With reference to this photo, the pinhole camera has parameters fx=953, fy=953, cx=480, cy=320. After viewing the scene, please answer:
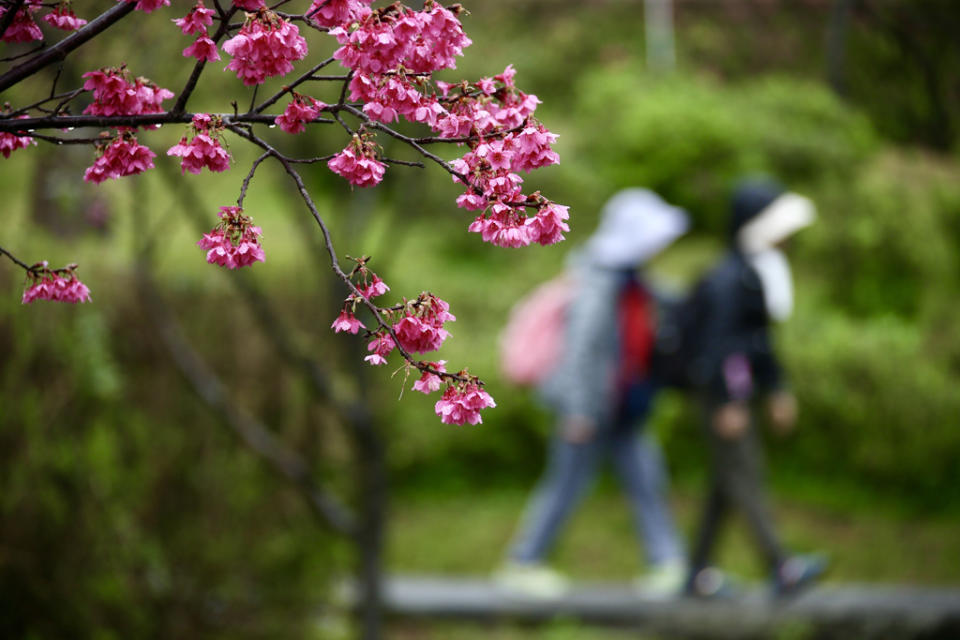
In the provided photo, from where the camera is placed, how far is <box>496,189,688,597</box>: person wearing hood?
13.4 ft

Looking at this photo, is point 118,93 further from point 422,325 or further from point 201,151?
point 422,325

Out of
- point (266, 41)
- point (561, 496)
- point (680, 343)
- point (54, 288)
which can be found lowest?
point (54, 288)

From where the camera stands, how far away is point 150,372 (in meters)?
3.24

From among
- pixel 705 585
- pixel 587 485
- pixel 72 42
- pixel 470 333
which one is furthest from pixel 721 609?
pixel 72 42

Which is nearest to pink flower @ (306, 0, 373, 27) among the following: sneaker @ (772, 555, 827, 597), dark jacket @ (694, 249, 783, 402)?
dark jacket @ (694, 249, 783, 402)

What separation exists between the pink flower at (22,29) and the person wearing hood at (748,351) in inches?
118

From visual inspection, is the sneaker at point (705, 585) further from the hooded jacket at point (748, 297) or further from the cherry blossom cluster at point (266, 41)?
the cherry blossom cluster at point (266, 41)

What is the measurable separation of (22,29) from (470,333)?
4901mm

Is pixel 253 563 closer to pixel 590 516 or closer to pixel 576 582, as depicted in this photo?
pixel 576 582

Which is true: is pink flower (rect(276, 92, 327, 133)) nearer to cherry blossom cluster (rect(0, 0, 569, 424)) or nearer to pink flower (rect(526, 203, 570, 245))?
cherry blossom cluster (rect(0, 0, 569, 424))

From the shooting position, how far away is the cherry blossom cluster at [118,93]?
Answer: 1251 mm

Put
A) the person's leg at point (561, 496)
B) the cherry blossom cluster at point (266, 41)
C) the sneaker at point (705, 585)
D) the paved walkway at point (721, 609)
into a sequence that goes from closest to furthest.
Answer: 1. the cherry blossom cluster at point (266, 41)
2. the paved walkway at point (721, 609)
3. the sneaker at point (705, 585)
4. the person's leg at point (561, 496)

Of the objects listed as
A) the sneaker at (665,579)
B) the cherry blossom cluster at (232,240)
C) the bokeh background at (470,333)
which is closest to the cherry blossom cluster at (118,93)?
the cherry blossom cluster at (232,240)

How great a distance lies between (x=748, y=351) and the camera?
3.87m
